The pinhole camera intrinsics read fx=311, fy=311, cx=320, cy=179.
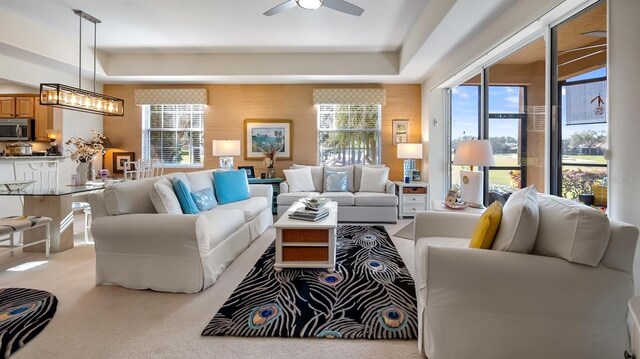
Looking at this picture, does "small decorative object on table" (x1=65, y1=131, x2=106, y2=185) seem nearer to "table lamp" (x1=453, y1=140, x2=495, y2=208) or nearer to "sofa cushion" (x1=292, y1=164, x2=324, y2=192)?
"sofa cushion" (x1=292, y1=164, x2=324, y2=192)

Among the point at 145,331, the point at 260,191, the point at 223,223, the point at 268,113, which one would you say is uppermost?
the point at 268,113

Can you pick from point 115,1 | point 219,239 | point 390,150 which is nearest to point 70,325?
point 219,239

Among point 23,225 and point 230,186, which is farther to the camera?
point 230,186

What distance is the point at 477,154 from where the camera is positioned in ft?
9.70

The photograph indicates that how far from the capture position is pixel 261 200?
4422mm

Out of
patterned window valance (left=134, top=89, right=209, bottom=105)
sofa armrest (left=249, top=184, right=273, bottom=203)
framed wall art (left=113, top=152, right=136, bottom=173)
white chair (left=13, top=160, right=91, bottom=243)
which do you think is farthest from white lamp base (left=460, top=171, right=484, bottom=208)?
framed wall art (left=113, top=152, right=136, bottom=173)

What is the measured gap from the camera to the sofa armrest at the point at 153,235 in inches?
97.3

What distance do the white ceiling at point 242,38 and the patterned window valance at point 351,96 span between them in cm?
24

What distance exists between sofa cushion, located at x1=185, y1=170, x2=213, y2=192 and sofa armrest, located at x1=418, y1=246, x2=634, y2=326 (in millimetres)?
2941

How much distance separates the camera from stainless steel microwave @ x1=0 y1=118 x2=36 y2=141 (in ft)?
20.1

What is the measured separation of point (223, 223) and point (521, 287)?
8.00ft

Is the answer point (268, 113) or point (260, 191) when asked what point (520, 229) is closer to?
point (260, 191)

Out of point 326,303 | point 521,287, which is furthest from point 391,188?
point 521,287

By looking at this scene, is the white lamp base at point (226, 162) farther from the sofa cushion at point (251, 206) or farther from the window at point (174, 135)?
the sofa cushion at point (251, 206)
